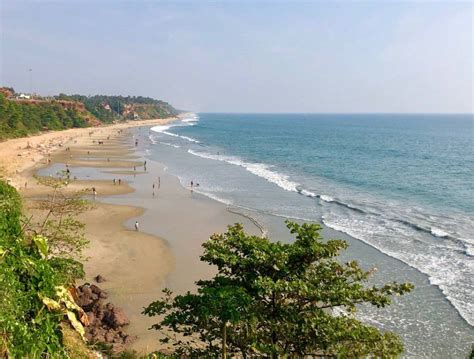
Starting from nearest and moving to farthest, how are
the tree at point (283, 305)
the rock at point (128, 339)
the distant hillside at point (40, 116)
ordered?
1. the tree at point (283, 305)
2. the rock at point (128, 339)
3. the distant hillside at point (40, 116)

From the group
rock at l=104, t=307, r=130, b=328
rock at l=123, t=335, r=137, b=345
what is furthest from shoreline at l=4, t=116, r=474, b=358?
rock at l=104, t=307, r=130, b=328

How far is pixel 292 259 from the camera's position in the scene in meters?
9.20

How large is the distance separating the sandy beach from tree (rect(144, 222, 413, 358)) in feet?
22.6

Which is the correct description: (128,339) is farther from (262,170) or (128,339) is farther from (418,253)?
(262,170)

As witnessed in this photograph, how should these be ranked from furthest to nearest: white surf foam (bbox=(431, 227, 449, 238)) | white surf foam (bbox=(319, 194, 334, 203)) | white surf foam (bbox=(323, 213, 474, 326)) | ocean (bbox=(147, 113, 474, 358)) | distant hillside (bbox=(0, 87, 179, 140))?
distant hillside (bbox=(0, 87, 179, 140)), white surf foam (bbox=(319, 194, 334, 203)), white surf foam (bbox=(431, 227, 449, 238)), white surf foam (bbox=(323, 213, 474, 326)), ocean (bbox=(147, 113, 474, 358))

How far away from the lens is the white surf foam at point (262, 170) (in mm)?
45906

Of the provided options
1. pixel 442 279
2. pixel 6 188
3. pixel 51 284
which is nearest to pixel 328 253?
pixel 51 284

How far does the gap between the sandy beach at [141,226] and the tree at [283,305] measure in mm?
6902

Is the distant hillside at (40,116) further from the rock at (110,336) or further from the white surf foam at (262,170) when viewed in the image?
the rock at (110,336)

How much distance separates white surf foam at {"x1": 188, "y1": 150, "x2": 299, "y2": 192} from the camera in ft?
151

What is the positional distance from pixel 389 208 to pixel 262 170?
2307 centimetres

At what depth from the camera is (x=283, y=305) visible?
8844 millimetres

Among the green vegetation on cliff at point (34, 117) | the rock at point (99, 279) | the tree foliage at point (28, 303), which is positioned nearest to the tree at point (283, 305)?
the tree foliage at point (28, 303)

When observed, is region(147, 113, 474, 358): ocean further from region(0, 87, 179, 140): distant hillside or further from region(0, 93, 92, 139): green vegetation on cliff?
region(0, 87, 179, 140): distant hillside
